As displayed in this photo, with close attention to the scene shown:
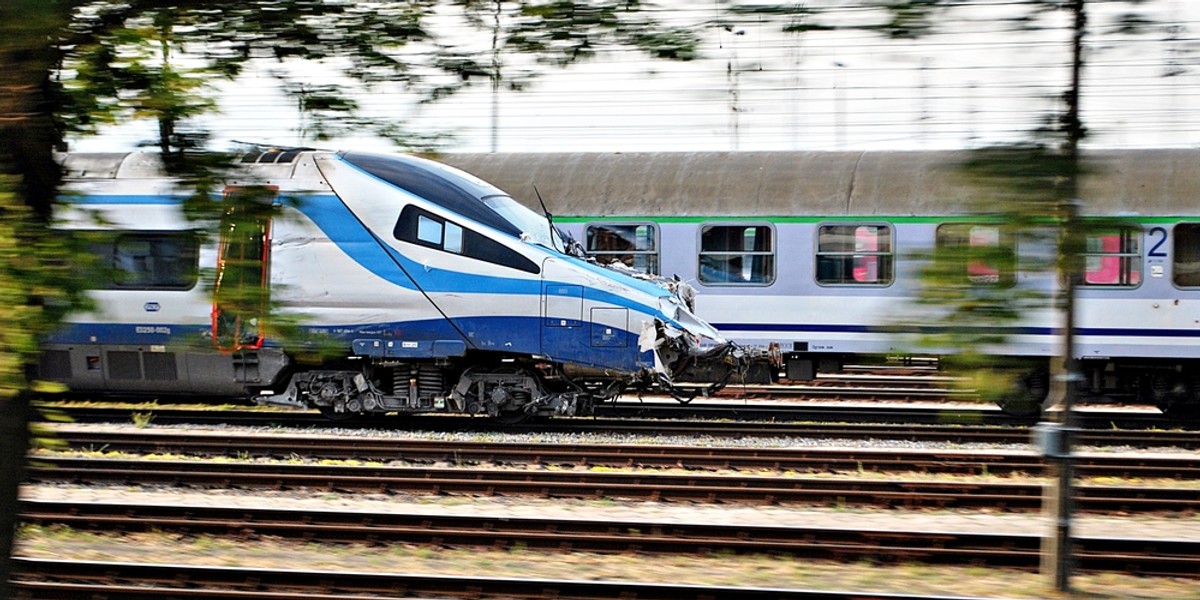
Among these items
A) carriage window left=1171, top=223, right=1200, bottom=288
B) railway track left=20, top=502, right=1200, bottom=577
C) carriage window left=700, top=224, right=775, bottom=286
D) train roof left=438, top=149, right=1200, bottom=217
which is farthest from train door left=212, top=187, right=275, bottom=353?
carriage window left=1171, top=223, right=1200, bottom=288

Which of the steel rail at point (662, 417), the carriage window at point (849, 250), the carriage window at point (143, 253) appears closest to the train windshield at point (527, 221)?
the steel rail at point (662, 417)

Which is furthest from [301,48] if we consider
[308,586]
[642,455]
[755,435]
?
[755,435]

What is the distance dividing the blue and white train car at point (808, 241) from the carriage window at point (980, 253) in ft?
38.8

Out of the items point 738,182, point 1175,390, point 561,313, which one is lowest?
point 1175,390

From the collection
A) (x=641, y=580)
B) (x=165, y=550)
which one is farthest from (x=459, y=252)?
(x=641, y=580)

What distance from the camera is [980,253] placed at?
2537 millimetres

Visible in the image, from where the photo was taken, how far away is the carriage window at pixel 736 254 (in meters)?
15.6

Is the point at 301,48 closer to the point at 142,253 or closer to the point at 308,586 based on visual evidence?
the point at 142,253

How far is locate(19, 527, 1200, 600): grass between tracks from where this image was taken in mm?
7000

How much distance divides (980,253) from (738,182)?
13.6m

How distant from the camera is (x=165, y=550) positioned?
796 cm

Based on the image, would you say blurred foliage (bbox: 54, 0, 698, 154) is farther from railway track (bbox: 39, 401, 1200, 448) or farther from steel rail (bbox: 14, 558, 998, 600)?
railway track (bbox: 39, 401, 1200, 448)

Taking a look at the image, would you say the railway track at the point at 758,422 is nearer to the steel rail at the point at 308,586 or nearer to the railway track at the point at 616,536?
the railway track at the point at 616,536

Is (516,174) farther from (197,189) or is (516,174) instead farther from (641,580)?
(197,189)
